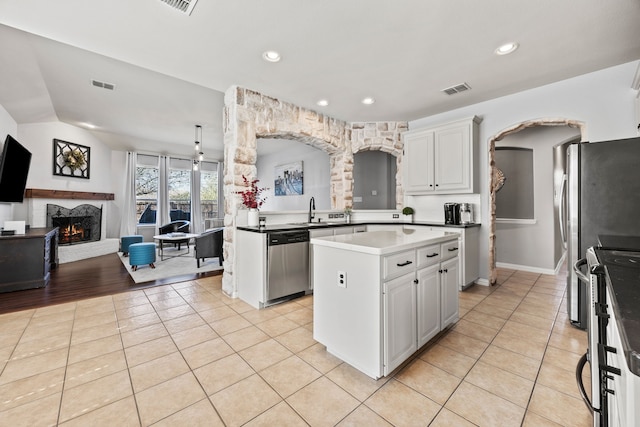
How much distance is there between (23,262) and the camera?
11.9ft

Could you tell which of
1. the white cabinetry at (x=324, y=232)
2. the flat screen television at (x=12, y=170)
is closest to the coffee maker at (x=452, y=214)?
the white cabinetry at (x=324, y=232)

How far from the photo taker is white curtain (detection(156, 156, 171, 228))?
25.0 ft

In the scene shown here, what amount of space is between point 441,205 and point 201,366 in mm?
3946

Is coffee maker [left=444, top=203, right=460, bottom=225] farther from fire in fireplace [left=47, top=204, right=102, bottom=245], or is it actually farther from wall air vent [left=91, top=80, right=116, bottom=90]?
fire in fireplace [left=47, top=204, right=102, bottom=245]

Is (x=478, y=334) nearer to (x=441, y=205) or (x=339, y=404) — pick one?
(x=339, y=404)

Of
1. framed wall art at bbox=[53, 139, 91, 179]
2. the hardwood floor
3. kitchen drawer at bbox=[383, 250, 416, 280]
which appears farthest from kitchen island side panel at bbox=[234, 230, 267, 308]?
framed wall art at bbox=[53, 139, 91, 179]

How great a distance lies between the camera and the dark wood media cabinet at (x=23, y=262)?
3512 millimetres

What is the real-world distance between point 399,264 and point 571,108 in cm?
328

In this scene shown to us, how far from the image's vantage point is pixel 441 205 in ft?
14.3

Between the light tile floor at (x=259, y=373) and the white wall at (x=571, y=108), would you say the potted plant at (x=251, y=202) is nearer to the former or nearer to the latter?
the light tile floor at (x=259, y=373)

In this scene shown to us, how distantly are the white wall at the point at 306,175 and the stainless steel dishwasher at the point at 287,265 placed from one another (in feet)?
11.2

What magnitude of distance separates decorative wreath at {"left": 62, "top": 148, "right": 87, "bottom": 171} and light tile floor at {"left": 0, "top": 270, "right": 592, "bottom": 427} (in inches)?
167

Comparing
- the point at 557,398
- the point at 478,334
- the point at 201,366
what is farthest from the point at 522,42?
the point at 201,366

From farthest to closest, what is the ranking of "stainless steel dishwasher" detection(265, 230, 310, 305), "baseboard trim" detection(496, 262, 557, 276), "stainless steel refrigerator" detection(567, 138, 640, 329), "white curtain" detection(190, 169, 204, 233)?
"white curtain" detection(190, 169, 204, 233) < "baseboard trim" detection(496, 262, 557, 276) < "stainless steel dishwasher" detection(265, 230, 310, 305) < "stainless steel refrigerator" detection(567, 138, 640, 329)
